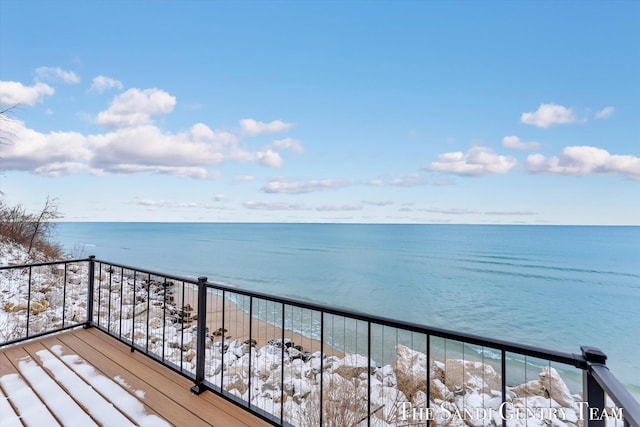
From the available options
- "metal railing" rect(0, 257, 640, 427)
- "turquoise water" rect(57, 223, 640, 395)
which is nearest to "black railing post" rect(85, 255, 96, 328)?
"metal railing" rect(0, 257, 640, 427)

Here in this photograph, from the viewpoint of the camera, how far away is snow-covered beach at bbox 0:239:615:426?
348cm

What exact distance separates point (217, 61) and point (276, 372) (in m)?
8.49

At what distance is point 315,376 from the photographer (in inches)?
192

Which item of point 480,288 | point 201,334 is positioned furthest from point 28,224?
point 480,288

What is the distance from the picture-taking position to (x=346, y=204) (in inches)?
1738

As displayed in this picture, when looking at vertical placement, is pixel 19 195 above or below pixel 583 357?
above

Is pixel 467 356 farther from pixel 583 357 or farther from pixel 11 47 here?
pixel 11 47

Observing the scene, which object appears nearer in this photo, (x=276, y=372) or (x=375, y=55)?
(x=276, y=372)

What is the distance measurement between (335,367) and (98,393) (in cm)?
370

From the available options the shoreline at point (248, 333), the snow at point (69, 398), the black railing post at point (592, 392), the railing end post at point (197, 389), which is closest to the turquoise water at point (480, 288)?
the shoreline at point (248, 333)

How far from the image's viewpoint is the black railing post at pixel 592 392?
996 mm

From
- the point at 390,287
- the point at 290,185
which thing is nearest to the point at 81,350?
the point at 390,287

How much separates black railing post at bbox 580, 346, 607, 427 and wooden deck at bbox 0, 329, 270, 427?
5.77 feet

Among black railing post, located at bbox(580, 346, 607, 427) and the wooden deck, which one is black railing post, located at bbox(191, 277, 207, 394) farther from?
black railing post, located at bbox(580, 346, 607, 427)
